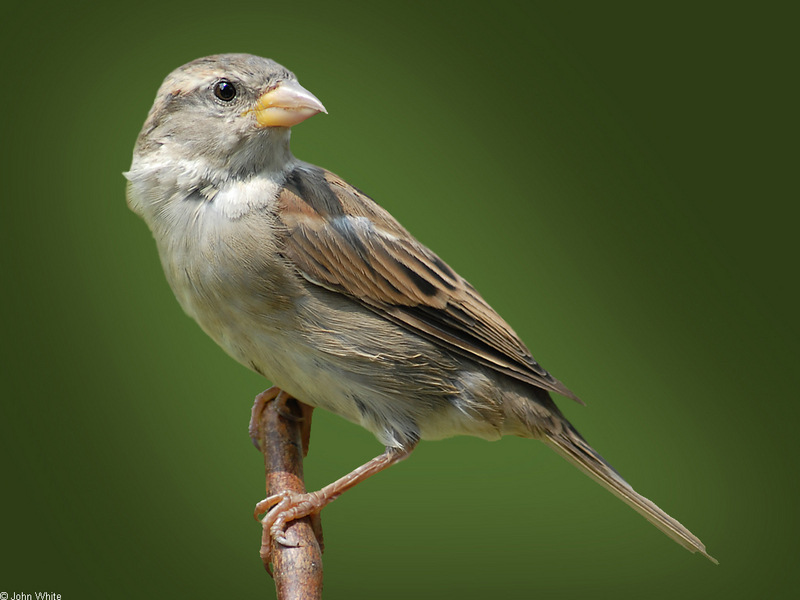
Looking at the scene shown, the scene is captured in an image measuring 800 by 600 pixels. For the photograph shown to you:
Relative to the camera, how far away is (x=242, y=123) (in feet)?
7.89

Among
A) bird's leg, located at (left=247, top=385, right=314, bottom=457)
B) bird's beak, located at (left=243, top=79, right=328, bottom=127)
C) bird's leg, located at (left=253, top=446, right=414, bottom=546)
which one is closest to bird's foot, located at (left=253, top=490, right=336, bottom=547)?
bird's leg, located at (left=253, top=446, right=414, bottom=546)

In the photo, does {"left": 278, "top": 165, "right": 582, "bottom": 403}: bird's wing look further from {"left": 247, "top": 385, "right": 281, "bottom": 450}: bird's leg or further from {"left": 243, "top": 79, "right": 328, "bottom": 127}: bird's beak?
{"left": 247, "top": 385, "right": 281, "bottom": 450}: bird's leg

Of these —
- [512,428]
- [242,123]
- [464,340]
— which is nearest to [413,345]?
[464,340]

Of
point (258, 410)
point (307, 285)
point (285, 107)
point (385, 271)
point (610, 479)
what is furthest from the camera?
point (258, 410)

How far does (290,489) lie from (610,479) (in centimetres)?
112

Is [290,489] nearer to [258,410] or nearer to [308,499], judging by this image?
[308,499]

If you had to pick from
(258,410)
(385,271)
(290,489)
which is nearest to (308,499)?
(290,489)

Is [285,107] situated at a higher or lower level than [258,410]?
higher

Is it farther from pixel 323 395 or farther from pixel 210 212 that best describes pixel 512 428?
pixel 210 212

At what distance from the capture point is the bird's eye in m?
2.42

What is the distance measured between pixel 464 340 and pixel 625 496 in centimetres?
81

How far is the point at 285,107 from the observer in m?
2.38

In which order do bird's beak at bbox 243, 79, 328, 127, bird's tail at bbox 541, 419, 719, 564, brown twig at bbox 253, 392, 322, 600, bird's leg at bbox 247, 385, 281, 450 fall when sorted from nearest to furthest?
brown twig at bbox 253, 392, 322, 600 < bird's beak at bbox 243, 79, 328, 127 < bird's tail at bbox 541, 419, 719, 564 < bird's leg at bbox 247, 385, 281, 450

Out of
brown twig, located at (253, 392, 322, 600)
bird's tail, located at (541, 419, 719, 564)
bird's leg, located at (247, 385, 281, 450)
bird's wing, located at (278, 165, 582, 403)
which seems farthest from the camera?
bird's leg, located at (247, 385, 281, 450)
